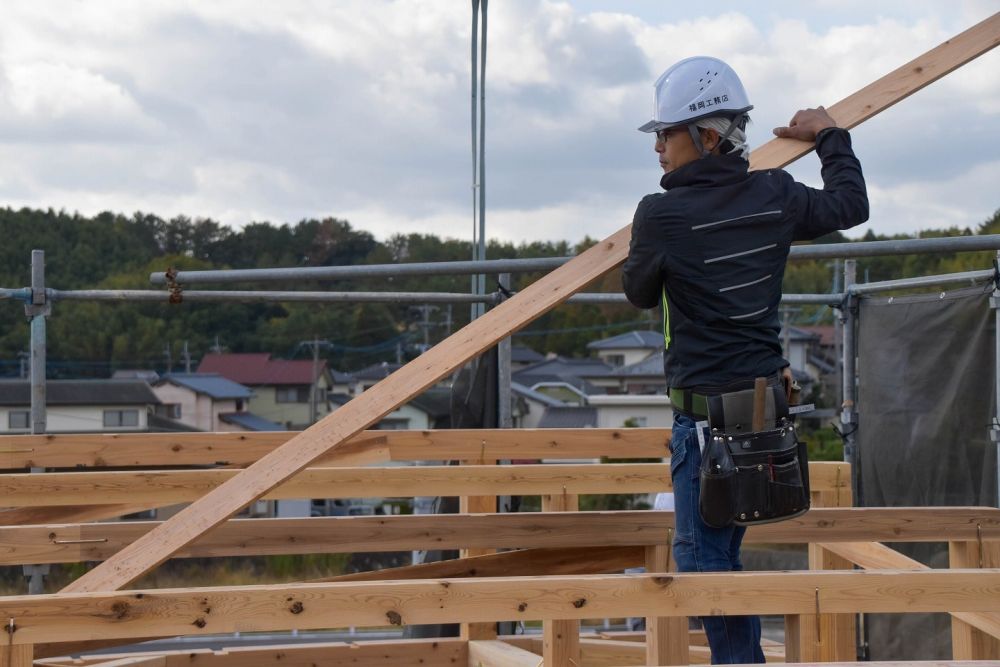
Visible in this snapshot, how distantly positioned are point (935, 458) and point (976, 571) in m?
4.23

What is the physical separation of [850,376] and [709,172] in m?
5.21

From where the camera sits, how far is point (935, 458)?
7328 mm

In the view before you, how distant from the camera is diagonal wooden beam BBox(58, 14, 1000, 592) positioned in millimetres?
3477

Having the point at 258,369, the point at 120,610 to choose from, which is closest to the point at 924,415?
the point at 120,610

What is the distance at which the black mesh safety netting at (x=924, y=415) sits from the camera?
6.96 metres

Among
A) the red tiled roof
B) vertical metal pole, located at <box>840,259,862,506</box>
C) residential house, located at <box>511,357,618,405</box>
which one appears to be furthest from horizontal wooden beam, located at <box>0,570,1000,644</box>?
the red tiled roof

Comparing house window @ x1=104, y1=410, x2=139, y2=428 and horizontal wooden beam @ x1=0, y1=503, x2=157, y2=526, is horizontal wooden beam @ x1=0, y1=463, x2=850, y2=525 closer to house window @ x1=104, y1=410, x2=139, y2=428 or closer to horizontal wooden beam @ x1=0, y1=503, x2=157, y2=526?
horizontal wooden beam @ x1=0, y1=503, x2=157, y2=526

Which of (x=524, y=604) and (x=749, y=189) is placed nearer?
(x=524, y=604)

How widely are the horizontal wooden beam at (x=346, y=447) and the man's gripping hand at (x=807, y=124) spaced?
2.68 m

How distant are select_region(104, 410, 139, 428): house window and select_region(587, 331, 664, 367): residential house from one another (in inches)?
1050

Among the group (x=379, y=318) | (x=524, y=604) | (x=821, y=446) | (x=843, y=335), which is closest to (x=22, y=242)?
(x=379, y=318)

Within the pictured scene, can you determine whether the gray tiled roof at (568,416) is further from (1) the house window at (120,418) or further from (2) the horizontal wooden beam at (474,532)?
(2) the horizontal wooden beam at (474,532)

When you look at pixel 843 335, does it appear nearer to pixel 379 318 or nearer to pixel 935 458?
pixel 935 458

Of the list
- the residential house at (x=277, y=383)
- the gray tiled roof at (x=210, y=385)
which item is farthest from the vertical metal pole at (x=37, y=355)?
the residential house at (x=277, y=383)
